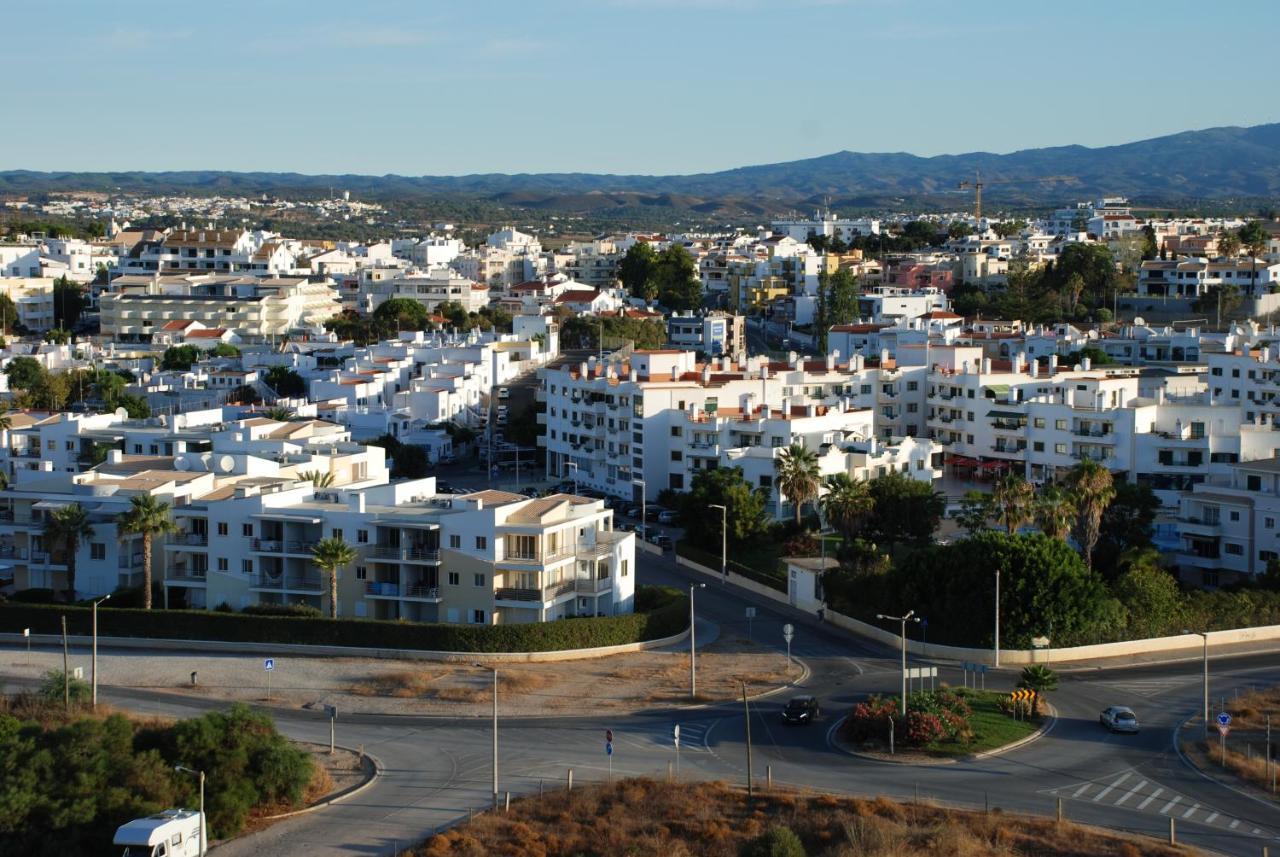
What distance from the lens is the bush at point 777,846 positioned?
30.4m

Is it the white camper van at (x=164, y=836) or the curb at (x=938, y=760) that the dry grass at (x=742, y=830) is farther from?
the white camper van at (x=164, y=836)

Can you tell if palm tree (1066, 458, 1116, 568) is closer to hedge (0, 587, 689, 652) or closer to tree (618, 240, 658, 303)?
hedge (0, 587, 689, 652)

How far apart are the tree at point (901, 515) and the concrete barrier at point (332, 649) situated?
11036 mm

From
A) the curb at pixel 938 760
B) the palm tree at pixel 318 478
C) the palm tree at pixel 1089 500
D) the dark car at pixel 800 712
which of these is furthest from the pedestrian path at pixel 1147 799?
the palm tree at pixel 318 478

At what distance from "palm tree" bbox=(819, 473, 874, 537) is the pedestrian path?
17.4m

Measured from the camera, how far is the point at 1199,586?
5441 cm

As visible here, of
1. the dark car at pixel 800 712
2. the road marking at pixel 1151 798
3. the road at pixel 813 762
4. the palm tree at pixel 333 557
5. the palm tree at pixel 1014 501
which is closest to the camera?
the road at pixel 813 762

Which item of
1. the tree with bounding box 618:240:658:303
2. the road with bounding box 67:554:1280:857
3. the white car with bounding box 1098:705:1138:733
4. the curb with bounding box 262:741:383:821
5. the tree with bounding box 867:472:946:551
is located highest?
the tree with bounding box 618:240:658:303

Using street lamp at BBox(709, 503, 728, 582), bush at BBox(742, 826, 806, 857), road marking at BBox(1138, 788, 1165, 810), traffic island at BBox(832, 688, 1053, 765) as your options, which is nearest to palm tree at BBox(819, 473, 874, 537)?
street lamp at BBox(709, 503, 728, 582)

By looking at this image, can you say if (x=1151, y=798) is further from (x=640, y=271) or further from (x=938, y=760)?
(x=640, y=271)

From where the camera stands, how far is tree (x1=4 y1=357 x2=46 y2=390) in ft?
308

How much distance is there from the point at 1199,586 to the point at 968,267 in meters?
85.0

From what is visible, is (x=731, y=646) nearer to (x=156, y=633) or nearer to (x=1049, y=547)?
(x=1049, y=547)

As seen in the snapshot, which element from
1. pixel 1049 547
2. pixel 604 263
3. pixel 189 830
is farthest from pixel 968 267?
pixel 189 830
